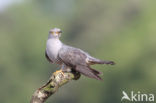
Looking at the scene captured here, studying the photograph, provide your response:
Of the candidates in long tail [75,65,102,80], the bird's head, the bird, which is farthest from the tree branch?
the bird's head

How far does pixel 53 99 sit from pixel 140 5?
3303 cm

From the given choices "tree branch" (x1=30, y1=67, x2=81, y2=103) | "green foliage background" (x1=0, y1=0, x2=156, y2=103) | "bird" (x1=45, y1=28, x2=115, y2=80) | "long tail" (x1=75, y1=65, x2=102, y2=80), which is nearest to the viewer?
"tree branch" (x1=30, y1=67, x2=81, y2=103)

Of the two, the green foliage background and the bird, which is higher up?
the bird

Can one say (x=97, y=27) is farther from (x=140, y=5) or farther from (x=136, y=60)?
(x=136, y=60)

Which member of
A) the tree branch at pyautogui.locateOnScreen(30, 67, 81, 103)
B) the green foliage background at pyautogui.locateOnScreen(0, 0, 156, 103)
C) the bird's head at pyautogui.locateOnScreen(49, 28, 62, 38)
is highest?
the bird's head at pyautogui.locateOnScreen(49, 28, 62, 38)

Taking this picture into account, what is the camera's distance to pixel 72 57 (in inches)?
443

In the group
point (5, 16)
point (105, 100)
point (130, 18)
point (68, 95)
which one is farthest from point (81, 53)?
point (5, 16)

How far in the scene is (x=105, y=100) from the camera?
56.0 m

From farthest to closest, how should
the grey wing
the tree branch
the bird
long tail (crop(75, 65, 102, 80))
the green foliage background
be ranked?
the green foliage background
the grey wing
the bird
long tail (crop(75, 65, 102, 80))
the tree branch

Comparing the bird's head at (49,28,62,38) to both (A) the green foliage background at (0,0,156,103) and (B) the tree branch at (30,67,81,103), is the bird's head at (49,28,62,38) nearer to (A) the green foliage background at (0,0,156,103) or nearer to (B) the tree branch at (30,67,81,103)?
(B) the tree branch at (30,67,81,103)

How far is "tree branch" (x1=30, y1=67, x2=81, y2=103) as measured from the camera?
9820 mm

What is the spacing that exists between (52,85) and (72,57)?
1.23m

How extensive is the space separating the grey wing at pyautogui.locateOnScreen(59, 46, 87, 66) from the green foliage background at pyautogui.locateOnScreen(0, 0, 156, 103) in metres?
37.7

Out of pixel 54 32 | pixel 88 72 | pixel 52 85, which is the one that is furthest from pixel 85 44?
pixel 52 85
